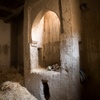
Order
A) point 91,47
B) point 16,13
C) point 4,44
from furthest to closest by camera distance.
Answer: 1. point 4,44
2. point 16,13
3. point 91,47

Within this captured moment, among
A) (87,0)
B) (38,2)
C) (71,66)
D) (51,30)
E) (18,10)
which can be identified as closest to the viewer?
(71,66)

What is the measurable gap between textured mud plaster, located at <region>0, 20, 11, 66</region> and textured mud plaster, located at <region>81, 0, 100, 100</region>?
4.07 meters

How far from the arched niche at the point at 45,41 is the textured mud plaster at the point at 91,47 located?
1.11m

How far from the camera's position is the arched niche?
4.67 metres

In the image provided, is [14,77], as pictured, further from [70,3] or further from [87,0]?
[87,0]

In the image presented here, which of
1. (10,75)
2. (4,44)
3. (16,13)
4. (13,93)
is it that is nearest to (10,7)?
(16,13)

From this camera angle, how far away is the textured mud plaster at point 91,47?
143 inches

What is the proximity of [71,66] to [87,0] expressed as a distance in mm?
2085

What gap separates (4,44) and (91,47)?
4.41m

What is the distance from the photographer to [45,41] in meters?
5.26

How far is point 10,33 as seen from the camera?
21.9ft

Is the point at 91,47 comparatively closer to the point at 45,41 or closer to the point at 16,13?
the point at 45,41

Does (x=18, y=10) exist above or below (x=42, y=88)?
above

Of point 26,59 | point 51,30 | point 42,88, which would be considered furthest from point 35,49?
point 42,88
